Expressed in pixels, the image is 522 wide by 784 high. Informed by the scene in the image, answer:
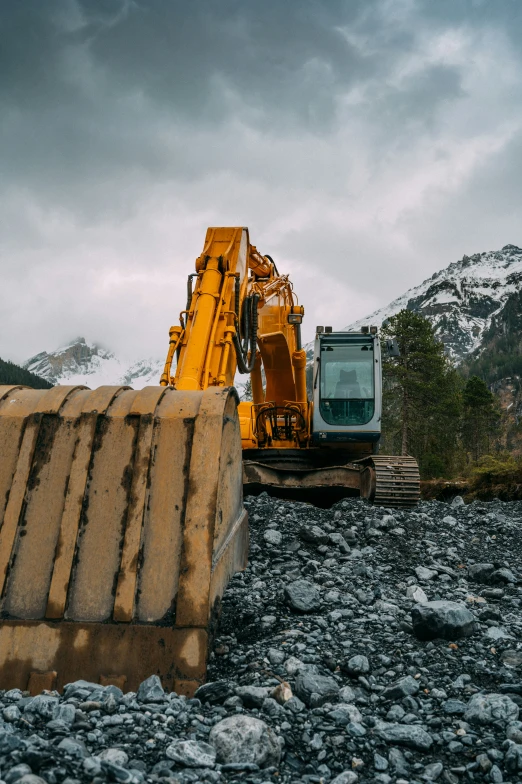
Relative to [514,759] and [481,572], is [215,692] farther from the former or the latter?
[481,572]

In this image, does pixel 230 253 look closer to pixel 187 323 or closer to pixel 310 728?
pixel 187 323

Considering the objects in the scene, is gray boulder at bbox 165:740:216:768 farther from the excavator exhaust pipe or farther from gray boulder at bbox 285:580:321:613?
gray boulder at bbox 285:580:321:613

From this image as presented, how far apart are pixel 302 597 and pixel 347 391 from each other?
6.53 m

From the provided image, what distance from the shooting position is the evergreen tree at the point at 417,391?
1225 inches

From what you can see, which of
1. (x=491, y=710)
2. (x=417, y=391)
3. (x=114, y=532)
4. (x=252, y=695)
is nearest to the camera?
(x=491, y=710)

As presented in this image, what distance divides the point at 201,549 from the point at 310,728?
3.01ft

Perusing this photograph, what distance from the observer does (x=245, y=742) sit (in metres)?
1.95

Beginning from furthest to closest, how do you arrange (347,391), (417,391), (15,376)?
(15,376) < (417,391) < (347,391)

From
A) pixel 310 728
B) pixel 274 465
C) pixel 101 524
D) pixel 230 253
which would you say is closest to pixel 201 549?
pixel 101 524

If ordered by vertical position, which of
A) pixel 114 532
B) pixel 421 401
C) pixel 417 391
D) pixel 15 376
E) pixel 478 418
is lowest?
pixel 114 532

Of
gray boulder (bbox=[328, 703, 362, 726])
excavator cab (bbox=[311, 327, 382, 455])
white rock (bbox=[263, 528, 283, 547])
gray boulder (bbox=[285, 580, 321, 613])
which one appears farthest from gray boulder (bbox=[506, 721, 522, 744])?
excavator cab (bbox=[311, 327, 382, 455])

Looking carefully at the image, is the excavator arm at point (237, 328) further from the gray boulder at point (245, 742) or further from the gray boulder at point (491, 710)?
the gray boulder at point (491, 710)

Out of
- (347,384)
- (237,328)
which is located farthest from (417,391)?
(237,328)

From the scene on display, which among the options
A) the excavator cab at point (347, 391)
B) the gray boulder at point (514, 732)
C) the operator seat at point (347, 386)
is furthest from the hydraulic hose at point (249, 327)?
the gray boulder at point (514, 732)
